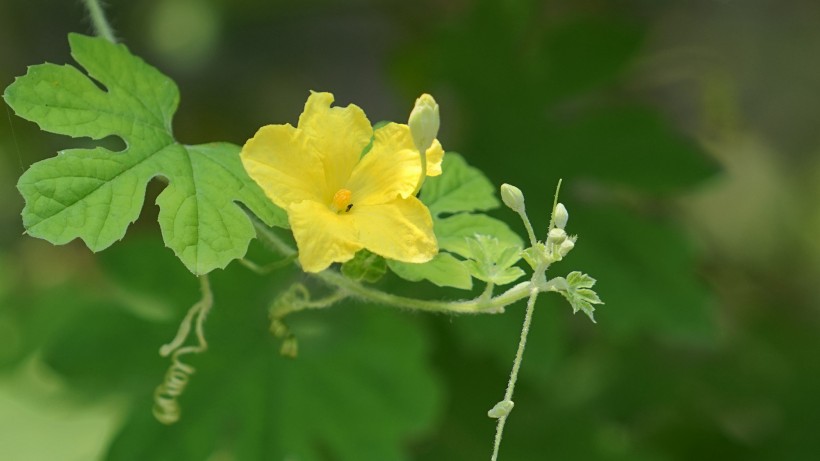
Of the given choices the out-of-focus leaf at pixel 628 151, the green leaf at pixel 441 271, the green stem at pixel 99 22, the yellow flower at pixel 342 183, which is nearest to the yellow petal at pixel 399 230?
the yellow flower at pixel 342 183

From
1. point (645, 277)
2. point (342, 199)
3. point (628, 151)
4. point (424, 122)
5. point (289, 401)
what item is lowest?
point (289, 401)

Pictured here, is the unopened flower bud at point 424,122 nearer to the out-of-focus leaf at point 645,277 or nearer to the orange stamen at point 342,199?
the orange stamen at point 342,199

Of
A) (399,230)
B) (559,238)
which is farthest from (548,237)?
(399,230)

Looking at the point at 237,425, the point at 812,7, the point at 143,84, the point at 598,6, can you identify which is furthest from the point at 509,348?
the point at 812,7

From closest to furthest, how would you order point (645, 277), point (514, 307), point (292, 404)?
point (292, 404), point (514, 307), point (645, 277)

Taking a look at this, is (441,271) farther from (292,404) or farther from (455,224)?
(292,404)
